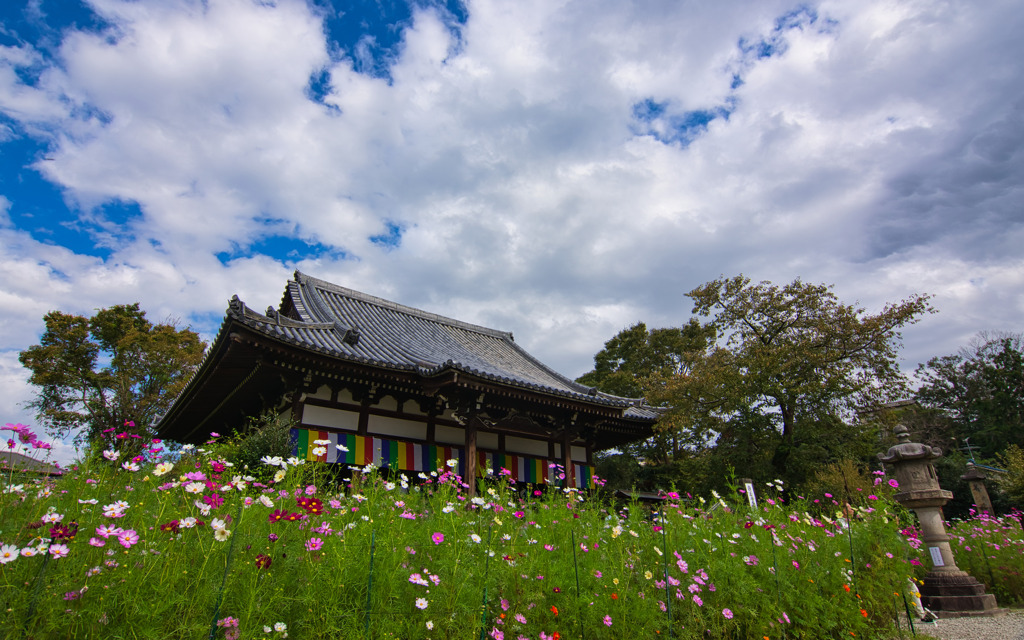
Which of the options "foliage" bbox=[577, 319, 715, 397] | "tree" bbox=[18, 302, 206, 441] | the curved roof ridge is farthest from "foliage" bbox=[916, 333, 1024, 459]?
"tree" bbox=[18, 302, 206, 441]

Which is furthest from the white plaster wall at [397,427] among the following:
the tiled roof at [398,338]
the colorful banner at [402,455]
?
the tiled roof at [398,338]

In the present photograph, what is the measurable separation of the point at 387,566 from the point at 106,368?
25315mm

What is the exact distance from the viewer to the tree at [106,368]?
2034cm

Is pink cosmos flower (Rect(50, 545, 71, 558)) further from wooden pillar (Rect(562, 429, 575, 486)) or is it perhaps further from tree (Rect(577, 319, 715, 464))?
tree (Rect(577, 319, 715, 464))

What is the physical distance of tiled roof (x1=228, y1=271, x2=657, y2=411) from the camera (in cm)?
803

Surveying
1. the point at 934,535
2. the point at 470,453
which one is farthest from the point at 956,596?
the point at 470,453

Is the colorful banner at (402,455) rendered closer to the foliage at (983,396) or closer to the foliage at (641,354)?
the foliage at (641,354)

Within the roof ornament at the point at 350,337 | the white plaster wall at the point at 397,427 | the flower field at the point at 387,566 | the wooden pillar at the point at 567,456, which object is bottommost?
the flower field at the point at 387,566

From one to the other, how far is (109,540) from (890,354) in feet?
66.6

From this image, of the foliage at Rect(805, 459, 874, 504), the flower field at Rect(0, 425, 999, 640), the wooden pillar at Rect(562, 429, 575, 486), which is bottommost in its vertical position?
the flower field at Rect(0, 425, 999, 640)

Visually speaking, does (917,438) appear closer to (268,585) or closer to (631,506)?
(631,506)

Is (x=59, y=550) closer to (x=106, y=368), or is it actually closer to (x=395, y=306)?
(x=395, y=306)

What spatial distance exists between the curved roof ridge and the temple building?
851mm

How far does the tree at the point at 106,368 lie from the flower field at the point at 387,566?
2088 cm
